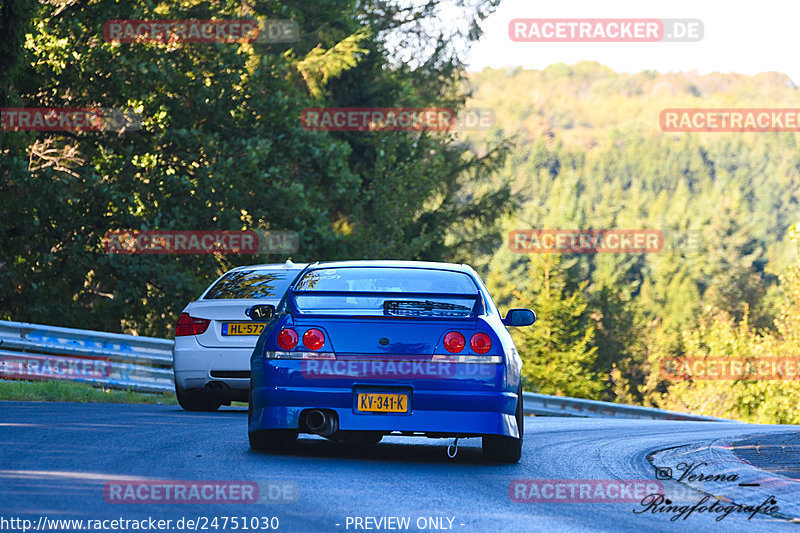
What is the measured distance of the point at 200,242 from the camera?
24344mm

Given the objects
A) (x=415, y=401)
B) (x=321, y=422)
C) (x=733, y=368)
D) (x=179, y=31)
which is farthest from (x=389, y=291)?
(x=733, y=368)

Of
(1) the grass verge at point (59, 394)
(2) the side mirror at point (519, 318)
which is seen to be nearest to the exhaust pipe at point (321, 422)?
(2) the side mirror at point (519, 318)

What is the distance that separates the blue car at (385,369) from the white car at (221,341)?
3.99m

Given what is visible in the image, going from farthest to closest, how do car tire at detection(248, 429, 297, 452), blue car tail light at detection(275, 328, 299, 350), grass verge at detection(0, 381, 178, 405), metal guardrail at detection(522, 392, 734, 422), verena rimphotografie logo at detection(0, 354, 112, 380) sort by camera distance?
1. metal guardrail at detection(522, 392, 734, 422)
2. verena rimphotografie logo at detection(0, 354, 112, 380)
3. grass verge at detection(0, 381, 178, 405)
4. car tire at detection(248, 429, 297, 452)
5. blue car tail light at detection(275, 328, 299, 350)

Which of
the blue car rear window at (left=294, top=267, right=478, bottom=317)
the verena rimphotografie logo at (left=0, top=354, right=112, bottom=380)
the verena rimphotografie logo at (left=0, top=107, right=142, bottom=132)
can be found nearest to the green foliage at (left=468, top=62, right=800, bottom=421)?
the verena rimphotografie logo at (left=0, top=107, right=142, bottom=132)

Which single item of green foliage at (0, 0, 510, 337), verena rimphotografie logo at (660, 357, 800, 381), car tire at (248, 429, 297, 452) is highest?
green foliage at (0, 0, 510, 337)

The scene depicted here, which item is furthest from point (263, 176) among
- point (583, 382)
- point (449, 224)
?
point (583, 382)

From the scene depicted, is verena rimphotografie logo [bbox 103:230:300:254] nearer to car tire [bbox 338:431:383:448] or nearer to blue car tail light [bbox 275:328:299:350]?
car tire [bbox 338:431:383:448]

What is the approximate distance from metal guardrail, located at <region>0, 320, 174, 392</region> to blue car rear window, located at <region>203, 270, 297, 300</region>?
369 cm

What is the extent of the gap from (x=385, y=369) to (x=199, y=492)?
6.36ft

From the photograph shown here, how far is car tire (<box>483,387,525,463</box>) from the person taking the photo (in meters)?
8.61

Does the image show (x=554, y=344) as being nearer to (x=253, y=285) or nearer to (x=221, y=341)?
(x=253, y=285)

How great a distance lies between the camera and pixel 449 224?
132 ft

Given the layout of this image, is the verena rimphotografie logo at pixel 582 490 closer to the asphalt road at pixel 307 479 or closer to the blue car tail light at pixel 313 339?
the asphalt road at pixel 307 479
